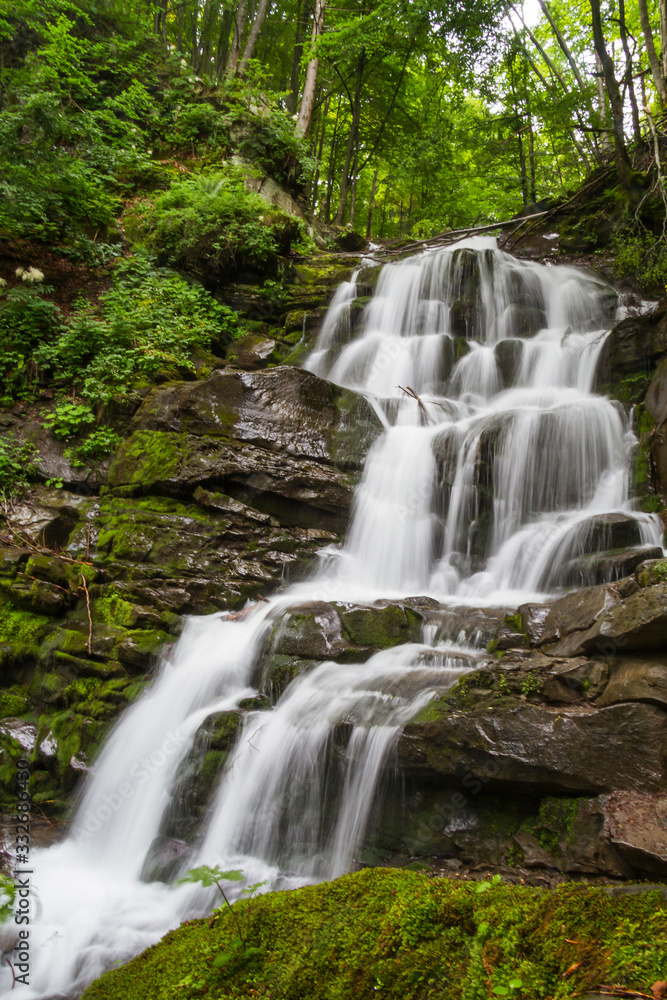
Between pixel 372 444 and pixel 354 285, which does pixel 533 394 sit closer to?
pixel 372 444

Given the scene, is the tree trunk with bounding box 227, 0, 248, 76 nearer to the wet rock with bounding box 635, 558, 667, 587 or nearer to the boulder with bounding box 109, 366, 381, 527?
the boulder with bounding box 109, 366, 381, 527

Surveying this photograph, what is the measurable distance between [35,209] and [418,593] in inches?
354

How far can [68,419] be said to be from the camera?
8.34 metres

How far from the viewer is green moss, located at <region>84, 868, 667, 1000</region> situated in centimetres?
166

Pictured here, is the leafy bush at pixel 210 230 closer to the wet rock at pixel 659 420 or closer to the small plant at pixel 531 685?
the wet rock at pixel 659 420

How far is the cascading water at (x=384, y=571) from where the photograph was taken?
4.17 metres

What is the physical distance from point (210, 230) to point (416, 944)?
38.9 ft

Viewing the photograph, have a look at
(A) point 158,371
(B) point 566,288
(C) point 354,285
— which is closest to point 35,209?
(A) point 158,371

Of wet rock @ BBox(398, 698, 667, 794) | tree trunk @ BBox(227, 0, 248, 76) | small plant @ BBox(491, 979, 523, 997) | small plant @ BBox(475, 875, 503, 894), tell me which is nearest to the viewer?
small plant @ BBox(491, 979, 523, 997)

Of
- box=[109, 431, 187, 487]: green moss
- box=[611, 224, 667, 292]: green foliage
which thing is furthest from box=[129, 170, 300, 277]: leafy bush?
box=[611, 224, 667, 292]: green foliage

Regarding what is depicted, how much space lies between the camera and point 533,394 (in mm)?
9117

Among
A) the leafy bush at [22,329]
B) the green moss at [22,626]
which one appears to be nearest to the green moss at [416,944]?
the green moss at [22,626]

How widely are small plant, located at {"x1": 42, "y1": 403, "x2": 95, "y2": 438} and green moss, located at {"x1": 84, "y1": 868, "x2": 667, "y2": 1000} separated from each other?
7.33 metres

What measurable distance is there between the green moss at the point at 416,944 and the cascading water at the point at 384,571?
1848 mm
